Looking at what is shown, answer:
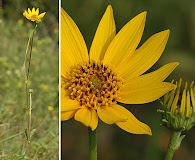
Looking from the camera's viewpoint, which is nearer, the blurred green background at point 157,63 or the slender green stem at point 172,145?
the slender green stem at point 172,145

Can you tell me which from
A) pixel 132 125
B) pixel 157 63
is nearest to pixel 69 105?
pixel 132 125

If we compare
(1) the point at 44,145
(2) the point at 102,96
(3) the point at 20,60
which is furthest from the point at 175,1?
(3) the point at 20,60

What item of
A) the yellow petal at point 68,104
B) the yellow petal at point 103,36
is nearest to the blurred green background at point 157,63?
the yellow petal at point 103,36

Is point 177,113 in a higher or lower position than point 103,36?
lower

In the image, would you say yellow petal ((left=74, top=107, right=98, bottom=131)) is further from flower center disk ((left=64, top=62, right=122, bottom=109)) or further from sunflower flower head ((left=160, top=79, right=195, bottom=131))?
sunflower flower head ((left=160, top=79, right=195, bottom=131))

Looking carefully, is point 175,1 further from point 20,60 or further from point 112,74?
point 20,60

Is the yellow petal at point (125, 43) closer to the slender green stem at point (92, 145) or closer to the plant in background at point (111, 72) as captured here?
the plant in background at point (111, 72)

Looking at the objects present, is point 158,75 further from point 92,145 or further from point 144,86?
point 92,145
